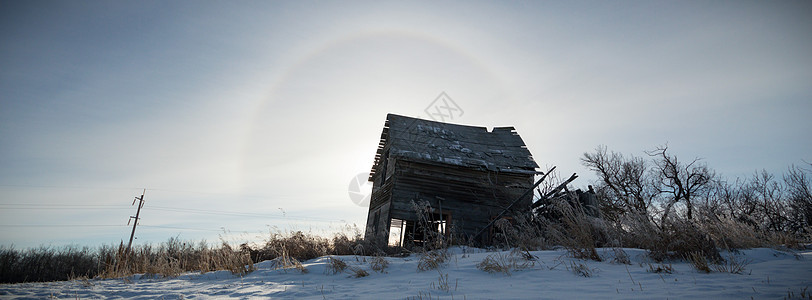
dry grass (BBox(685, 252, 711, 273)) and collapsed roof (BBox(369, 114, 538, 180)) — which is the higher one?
collapsed roof (BBox(369, 114, 538, 180))

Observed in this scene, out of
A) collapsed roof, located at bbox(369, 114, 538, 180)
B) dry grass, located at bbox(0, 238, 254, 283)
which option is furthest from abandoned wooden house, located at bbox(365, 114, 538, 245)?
dry grass, located at bbox(0, 238, 254, 283)

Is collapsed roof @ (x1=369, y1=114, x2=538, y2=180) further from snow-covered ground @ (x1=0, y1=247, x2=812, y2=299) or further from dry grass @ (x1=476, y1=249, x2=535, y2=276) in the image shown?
dry grass @ (x1=476, y1=249, x2=535, y2=276)

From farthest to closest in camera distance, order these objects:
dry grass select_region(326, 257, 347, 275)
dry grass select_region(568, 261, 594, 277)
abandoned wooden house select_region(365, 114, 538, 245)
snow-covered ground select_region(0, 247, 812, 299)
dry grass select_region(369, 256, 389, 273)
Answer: abandoned wooden house select_region(365, 114, 538, 245) → dry grass select_region(326, 257, 347, 275) → dry grass select_region(369, 256, 389, 273) → dry grass select_region(568, 261, 594, 277) → snow-covered ground select_region(0, 247, 812, 299)

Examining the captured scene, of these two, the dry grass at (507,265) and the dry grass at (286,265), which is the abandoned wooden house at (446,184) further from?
the dry grass at (507,265)

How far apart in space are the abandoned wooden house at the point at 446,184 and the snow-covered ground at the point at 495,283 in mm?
6991

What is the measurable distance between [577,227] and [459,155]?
933 centimetres

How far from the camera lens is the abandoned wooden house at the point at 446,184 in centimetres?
1335

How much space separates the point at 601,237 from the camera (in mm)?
6406

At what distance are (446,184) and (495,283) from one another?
10029 mm

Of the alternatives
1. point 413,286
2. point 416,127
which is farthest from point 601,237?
point 416,127

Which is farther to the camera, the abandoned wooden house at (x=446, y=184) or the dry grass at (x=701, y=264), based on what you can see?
the abandoned wooden house at (x=446, y=184)

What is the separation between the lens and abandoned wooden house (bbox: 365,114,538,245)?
43.8 feet

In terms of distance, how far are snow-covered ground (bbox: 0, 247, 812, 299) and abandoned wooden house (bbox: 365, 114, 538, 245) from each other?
6991 mm

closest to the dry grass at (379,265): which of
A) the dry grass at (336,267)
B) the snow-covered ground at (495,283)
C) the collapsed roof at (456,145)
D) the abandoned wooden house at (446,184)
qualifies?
the snow-covered ground at (495,283)
